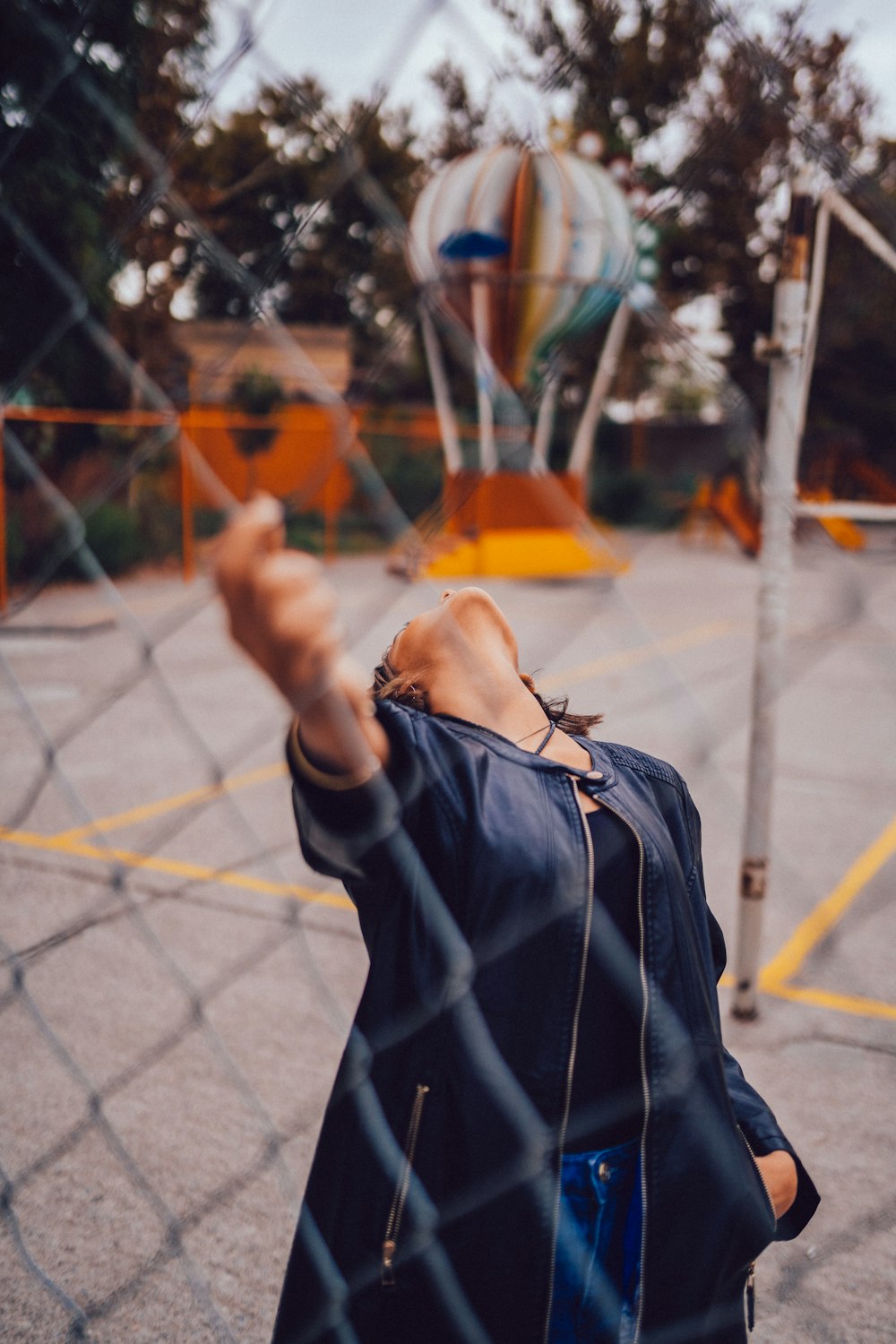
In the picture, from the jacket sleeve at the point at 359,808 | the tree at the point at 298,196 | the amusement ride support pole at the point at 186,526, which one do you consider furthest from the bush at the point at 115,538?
the jacket sleeve at the point at 359,808

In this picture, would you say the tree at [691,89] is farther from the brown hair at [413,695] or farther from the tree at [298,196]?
the brown hair at [413,695]

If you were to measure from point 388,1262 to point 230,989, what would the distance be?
209 centimetres

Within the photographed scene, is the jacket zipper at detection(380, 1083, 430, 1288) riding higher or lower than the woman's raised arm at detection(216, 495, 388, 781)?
lower

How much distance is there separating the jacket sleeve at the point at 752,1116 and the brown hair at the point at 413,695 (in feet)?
0.61

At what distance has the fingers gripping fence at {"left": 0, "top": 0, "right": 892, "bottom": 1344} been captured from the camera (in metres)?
1.04

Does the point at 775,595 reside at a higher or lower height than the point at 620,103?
lower

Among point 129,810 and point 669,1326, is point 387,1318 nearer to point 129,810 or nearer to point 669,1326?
point 669,1326

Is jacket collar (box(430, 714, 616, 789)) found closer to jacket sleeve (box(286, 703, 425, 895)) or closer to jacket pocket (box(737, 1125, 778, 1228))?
jacket sleeve (box(286, 703, 425, 895))

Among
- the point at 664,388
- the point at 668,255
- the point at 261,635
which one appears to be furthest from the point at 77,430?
the point at 664,388

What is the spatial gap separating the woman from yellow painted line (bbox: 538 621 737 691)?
16.9 feet

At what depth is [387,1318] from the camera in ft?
4.04

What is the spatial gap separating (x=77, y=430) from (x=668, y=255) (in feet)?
46.4

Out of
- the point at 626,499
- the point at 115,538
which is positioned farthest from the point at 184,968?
the point at 626,499

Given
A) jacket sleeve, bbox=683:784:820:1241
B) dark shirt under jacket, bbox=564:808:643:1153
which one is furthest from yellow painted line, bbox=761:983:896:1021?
dark shirt under jacket, bbox=564:808:643:1153
